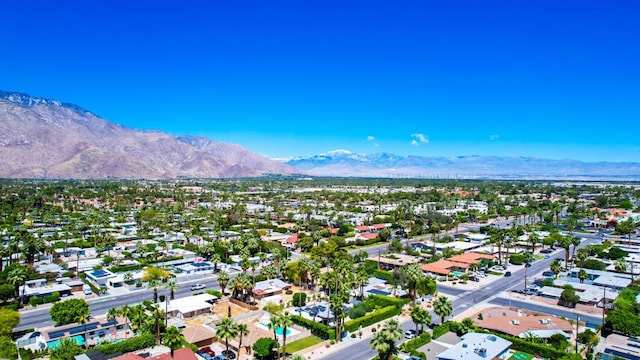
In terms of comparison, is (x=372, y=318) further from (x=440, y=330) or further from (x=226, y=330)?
(x=226, y=330)

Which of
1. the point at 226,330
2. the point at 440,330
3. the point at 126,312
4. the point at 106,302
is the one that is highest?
the point at 226,330

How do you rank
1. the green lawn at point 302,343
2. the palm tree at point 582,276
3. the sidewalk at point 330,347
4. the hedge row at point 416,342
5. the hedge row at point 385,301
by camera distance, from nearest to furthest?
1. the hedge row at point 416,342
2. the sidewalk at point 330,347
3. the green lawn at point 302,343
4. the hedge row at point 385,301
5. the palm tree at point 582,276

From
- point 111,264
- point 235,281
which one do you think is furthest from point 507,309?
point 111,264

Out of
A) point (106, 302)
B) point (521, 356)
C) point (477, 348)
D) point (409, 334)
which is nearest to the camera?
point (477, 348)

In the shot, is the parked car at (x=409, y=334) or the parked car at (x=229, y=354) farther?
the parked car at (x=409, y=334)

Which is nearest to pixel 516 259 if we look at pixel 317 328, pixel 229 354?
pixel 317 328

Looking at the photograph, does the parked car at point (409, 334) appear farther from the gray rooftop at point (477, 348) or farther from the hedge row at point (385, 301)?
the hedge row at point (385, 301)

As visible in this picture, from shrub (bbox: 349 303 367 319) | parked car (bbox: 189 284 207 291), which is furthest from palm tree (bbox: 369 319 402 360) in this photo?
parked car (bbox: 189 284 207 291)

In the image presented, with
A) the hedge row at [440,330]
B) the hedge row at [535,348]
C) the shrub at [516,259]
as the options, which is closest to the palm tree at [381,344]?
the hedge row at [440,330]

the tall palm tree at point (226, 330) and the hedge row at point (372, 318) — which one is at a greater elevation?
the tall palm tree at point (226, 330)
